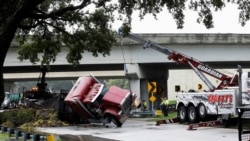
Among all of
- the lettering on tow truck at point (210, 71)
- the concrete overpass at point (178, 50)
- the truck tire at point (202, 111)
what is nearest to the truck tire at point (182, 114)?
the truck tire at point (202, 111)

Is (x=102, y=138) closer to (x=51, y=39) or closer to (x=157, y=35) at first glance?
(x=51, y=39)

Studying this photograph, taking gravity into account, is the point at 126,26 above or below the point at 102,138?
above

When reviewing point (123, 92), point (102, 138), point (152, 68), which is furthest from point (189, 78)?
point (102, 138)

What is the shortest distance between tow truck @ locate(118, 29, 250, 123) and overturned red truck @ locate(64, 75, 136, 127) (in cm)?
304

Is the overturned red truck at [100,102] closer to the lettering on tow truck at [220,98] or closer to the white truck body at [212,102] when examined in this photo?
the white truck body at [212,102]

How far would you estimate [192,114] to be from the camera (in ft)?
81.6

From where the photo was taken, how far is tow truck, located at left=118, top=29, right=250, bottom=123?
69.5ft

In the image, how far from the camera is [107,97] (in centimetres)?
2408

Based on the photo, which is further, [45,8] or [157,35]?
[157,35]

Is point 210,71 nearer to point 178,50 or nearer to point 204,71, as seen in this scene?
point 204,71

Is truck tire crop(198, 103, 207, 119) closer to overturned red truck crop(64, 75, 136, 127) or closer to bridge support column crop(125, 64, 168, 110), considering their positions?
overturned red truck crop(64, 75, 136, 127)

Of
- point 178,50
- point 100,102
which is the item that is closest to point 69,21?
point 100,102

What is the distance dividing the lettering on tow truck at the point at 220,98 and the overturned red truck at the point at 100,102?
13.8 feet

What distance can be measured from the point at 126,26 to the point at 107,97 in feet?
29.1
